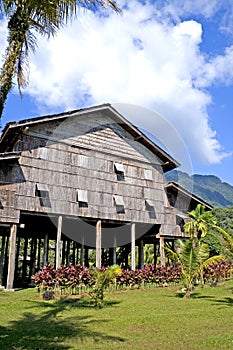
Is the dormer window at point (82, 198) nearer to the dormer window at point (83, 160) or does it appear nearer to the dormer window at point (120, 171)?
the dormer window at point (83, 160)

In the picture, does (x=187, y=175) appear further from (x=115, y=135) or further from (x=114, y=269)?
(x=114, y=269)

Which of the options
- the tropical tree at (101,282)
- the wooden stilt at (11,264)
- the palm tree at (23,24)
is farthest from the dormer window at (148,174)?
the palm tree at (23,24)

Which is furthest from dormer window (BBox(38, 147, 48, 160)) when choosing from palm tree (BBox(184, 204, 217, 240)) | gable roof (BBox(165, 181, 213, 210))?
palm tree (BBox(184, 204, 217, 240))

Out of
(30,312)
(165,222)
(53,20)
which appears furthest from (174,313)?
(165,222)

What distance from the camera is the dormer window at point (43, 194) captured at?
2041 cm

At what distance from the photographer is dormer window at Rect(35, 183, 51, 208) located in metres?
20.4

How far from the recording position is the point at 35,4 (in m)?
7.32

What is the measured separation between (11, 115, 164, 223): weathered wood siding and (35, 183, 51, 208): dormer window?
0.54ft

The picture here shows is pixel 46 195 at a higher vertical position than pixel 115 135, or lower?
lower

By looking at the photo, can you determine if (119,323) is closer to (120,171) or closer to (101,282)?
(101,282)

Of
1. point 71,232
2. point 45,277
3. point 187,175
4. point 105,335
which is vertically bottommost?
point 105,335

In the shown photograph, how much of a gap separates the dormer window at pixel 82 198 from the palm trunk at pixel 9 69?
570 inches

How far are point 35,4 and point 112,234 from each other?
2177 cm

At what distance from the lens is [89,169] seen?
22.7m
